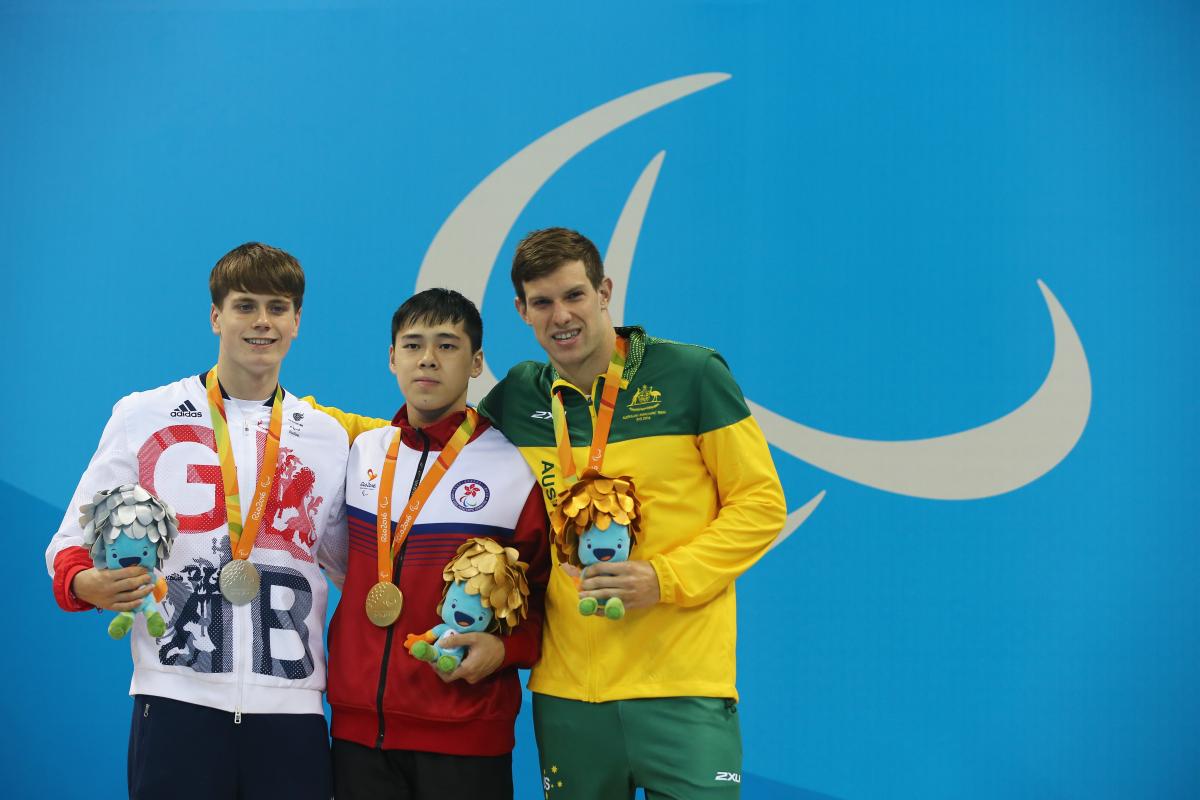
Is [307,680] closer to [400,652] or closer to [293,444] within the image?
[400,652]

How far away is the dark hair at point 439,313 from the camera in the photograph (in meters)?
2.63

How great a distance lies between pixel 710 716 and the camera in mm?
2342

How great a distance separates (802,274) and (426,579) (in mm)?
2284

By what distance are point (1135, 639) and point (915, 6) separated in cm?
264

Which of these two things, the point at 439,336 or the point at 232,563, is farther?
the point at 439,336

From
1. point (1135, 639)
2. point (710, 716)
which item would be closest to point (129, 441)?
point (710, 716)

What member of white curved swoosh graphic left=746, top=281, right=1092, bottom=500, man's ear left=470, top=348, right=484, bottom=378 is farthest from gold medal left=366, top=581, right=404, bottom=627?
white curved swoosh graphic left=746, top=281, right=1092, bottom=500

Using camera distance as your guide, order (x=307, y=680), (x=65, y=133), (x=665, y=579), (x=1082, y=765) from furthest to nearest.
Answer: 1. (x=65, y=133)
2. (x=1082, y=765)
3. (x=307, y=680)
4. (x=665, y=579)

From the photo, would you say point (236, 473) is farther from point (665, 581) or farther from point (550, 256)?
point (665, 581)

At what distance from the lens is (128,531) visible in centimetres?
212

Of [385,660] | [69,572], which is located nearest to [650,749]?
[385,660]

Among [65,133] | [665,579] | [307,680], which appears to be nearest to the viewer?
[665,579]

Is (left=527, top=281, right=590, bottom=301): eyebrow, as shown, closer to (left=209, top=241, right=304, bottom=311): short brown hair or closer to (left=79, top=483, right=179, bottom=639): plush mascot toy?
(left=209, top=241, right=304, bottom=311): short brown hair

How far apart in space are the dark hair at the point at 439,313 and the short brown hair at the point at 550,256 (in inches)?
7.5
